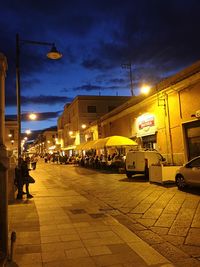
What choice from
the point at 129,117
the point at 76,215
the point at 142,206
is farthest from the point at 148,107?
the point at 76,215

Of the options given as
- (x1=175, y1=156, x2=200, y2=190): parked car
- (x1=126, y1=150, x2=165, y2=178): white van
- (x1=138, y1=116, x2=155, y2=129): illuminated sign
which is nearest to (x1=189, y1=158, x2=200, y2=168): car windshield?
(x1=175, y1=156, x2=200, y2=190): parked car

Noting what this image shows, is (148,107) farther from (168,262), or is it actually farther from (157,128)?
(168,262)

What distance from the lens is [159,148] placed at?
22562mm

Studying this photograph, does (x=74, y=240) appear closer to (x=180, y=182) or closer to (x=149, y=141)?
(x=180, y=182)

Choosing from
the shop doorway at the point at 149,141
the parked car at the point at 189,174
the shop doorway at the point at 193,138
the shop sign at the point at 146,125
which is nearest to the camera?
the parked car at the point at 189,174

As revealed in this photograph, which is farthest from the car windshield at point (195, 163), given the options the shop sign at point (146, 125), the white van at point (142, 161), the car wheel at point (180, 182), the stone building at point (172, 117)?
the shop sign at point (146, 125)

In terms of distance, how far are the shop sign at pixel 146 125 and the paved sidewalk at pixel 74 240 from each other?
14584 mm

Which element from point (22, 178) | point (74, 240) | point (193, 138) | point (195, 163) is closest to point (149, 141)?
point (193, 138)

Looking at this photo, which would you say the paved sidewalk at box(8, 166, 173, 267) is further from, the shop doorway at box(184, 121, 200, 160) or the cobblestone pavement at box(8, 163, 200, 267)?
the shop doorway at box(184, 121, 200, 160)

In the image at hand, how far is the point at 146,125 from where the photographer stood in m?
24.8

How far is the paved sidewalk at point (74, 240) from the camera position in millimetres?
5086

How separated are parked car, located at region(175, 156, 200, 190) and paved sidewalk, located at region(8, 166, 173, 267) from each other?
14.9 feet

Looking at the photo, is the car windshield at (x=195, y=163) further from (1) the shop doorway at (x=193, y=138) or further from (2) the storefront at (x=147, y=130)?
(2) the storefront at (x=147, y=130)

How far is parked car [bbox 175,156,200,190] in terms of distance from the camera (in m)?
12.1
